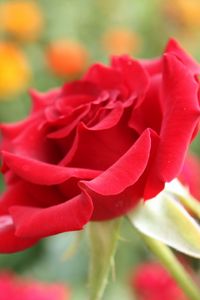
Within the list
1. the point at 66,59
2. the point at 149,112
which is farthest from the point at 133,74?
the point at 66,59

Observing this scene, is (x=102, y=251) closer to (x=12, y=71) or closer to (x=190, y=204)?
(x=190, y=204)

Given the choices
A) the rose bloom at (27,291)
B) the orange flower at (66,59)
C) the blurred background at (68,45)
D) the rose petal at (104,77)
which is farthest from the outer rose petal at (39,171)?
the orange flower at (66,59)

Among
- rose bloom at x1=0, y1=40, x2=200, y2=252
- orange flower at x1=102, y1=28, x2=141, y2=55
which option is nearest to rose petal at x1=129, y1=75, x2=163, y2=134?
rose bloom at x1=0, y1=40, x2=200, y2=252

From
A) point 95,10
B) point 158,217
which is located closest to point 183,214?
point 158,217

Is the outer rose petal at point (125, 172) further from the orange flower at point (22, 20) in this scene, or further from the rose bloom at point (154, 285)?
the orange flower at point (22, 20)

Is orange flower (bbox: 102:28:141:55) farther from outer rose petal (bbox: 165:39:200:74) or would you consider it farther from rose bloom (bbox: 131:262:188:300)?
outer rose petal (bbox: 165:39:200:74)

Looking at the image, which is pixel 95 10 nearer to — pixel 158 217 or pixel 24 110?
pixel 24 110
